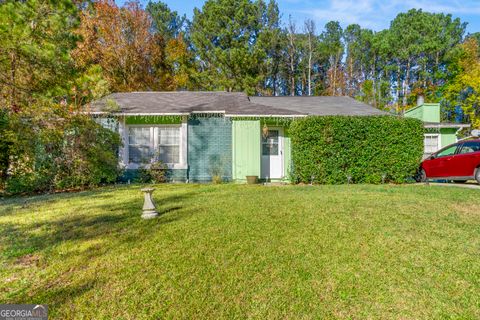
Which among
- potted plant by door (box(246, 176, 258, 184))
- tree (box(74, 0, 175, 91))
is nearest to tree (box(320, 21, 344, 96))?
tree (box(74, 0, 175, 91))

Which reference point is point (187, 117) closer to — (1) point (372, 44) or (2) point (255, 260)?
(2) point (255, 260)

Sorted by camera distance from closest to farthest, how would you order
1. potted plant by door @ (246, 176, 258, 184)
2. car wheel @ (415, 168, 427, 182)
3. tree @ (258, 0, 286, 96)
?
car wheel @ (415, 168, 427, 182), potted plant by door @ (246, 176, 258, 184), tree @ (258, 0, 286, 96)

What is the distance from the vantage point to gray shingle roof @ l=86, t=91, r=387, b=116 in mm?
10992

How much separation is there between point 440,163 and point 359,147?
2841mm

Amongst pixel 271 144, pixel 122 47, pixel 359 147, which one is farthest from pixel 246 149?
pixel 122 47

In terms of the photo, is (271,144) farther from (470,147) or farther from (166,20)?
(166,20)

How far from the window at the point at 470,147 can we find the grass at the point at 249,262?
4402mm

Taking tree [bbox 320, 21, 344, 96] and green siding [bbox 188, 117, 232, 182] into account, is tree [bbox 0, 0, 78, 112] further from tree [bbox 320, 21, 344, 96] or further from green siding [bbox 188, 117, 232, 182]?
tree [bbox 320, 21, 344, 96]

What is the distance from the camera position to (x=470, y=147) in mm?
9078

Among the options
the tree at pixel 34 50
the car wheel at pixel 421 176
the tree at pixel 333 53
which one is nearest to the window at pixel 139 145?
the tree at pixel 34 50

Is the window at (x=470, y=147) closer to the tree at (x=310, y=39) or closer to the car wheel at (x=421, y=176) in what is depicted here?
the car wheel at (x=421, y=176)

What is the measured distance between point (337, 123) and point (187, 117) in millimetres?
5701

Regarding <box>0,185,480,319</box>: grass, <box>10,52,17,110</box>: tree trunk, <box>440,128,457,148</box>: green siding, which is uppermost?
<box>10,52,17,110</box>: tree trunk

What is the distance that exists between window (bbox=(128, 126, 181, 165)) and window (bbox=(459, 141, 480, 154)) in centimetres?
1005
